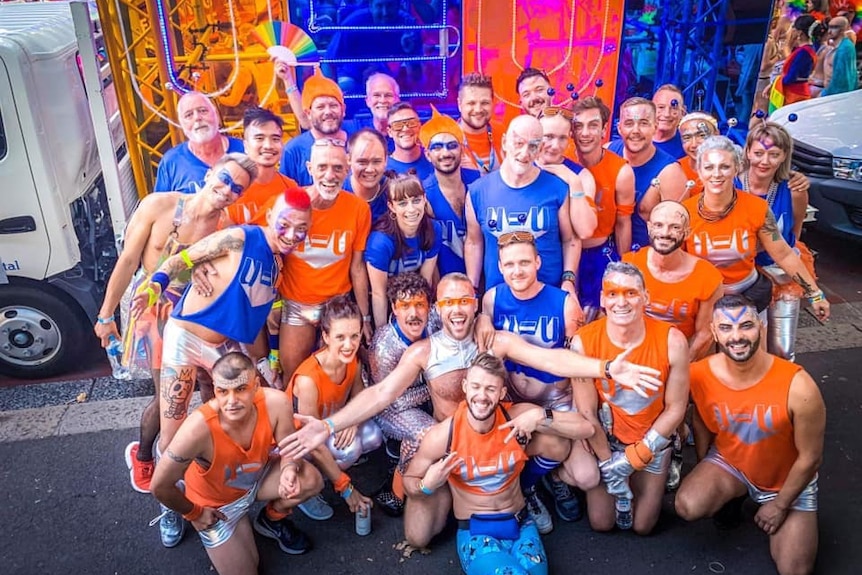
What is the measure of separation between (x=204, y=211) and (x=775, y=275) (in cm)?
351

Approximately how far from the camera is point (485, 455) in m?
3.51

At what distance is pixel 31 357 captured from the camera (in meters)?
5.37

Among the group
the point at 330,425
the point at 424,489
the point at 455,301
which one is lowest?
the point at 424,489

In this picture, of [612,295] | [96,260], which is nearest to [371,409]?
[612,295]

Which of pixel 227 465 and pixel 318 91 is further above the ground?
pixel 318 91

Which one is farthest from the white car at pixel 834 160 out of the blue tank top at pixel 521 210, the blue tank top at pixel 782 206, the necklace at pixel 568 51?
the blue tank top at pixel 521 210

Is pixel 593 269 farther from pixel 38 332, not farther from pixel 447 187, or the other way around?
pixel 38 332

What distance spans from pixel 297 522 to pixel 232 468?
75 centimetres

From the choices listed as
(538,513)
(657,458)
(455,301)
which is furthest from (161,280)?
(657,458)

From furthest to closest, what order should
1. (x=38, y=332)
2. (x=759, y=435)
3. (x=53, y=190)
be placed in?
1. (x=38, y=332)
2. (x=53, y=190)
3. (x=759, y=435)

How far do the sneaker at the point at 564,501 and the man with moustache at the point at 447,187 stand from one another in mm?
1485

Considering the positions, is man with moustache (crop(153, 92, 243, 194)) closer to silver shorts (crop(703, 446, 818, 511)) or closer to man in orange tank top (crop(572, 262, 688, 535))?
man in orange tank top (crop(572, 262, 688, 535))

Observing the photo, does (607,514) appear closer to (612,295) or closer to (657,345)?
(657,345)

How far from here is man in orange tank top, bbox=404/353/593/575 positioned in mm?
3424
